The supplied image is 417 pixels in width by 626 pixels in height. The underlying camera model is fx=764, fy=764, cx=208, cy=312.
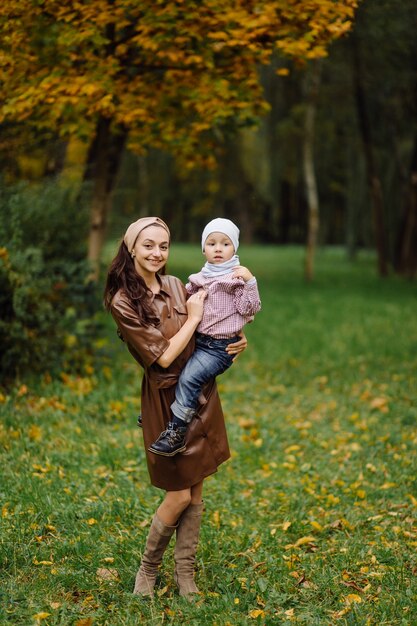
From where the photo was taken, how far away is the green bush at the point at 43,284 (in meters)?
6.97

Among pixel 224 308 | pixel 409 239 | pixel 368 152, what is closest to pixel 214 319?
pixel 224 308

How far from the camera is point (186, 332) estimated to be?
355 centimetres

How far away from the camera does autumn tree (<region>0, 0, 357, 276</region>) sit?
21.4 ft

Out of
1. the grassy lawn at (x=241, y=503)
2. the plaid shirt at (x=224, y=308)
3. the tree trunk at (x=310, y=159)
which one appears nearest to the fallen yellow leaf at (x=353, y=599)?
the grassy lawn at (x=241, y=503)

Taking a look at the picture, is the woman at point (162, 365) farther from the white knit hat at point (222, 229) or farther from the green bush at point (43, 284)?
the green bush at point (43, 284)

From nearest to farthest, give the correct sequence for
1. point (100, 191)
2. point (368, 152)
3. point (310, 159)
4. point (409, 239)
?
point (100, 191) < point (310, 159) < point (368, 152) < point (409, 239)

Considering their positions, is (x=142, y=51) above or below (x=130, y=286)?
above

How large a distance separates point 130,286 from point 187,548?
1.34 meters

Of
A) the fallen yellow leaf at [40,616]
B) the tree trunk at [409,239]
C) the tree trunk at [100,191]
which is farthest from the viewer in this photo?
the tree trunk at [409,239]

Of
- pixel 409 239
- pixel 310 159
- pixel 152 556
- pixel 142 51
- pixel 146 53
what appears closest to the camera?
pixel 152 556

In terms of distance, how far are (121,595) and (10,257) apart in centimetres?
387

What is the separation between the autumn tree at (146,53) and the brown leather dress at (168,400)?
3442mm

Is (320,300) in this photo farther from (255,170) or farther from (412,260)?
(255,170)

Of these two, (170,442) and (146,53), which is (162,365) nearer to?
(170,442)
